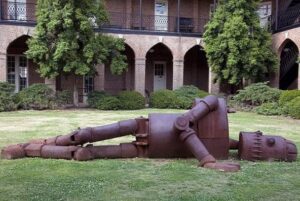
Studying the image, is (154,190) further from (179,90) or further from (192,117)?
(179,90)

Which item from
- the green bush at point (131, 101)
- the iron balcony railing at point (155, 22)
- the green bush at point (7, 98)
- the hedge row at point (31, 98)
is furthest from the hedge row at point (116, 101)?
the iron balcony railing at point (155, 22)

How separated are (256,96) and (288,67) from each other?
5.10 m

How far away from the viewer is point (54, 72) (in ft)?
72.4

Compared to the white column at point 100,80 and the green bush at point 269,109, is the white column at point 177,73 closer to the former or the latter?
the white column at point 100,80

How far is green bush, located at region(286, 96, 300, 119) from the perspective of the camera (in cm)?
1926

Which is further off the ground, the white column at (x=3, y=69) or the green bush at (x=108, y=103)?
the white column at (x=3, y=69)

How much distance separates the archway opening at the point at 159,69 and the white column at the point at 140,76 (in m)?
3.57

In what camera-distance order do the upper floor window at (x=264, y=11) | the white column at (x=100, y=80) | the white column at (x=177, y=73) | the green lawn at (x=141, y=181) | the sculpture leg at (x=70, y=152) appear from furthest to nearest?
the upper floor window at (x=264, y=11)
the white column at (x=177, y=73)
the white column at (x=100, y=80)
the sculpture leg at (x=70, y=152)
the green lawn at (x=141, y=181)

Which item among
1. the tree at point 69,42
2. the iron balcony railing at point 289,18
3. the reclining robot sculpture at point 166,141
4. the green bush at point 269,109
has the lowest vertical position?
the green bush at point 269,109

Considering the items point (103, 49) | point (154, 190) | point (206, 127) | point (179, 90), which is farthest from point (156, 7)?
point (154, 190)

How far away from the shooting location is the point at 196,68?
32281 mm

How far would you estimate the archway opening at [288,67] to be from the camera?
26938 mm

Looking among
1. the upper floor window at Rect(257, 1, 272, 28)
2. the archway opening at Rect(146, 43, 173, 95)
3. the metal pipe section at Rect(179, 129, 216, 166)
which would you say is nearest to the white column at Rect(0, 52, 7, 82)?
Answer: the archway opening at Rect(146, 43, 173, 95)

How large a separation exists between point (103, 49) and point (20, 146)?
14.9m
